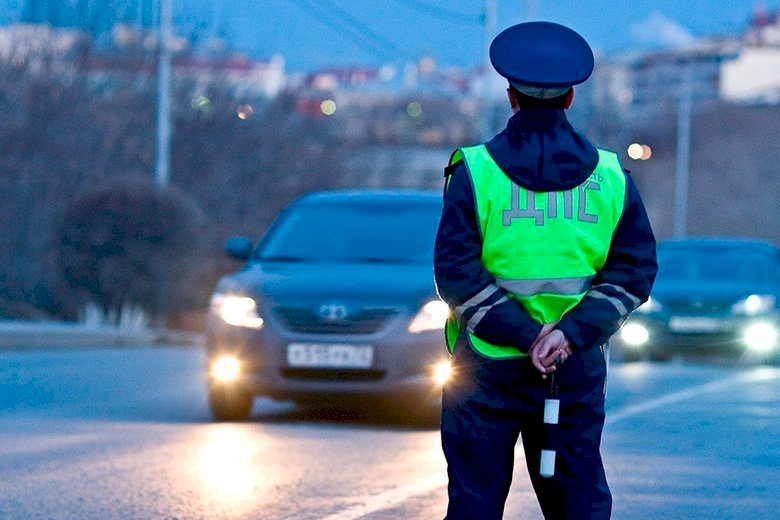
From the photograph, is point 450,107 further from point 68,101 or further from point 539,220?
point 539,220

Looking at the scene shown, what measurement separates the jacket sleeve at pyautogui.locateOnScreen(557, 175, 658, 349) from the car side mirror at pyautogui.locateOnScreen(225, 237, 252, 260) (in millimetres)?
8049

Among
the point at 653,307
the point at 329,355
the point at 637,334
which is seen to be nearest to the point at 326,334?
the point at 329,355

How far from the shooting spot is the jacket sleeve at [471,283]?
16.1 feet

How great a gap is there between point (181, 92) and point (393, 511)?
138 ft

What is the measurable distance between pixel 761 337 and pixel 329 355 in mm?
10397

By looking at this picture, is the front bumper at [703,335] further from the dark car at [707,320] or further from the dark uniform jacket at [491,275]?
the dark uniform jacket at [491,275]

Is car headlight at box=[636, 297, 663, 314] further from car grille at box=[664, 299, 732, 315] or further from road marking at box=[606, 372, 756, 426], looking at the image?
road marking at box=[606, 372, 756, 426]

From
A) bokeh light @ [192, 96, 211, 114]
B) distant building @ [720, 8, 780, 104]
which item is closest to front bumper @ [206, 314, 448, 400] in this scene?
bokeh light @ [192, 96, 211, 114]

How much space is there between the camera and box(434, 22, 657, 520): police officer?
495 cm

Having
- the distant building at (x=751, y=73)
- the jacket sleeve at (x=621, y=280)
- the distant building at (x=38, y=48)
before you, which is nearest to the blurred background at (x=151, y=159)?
the distant building at (x=38, y=48)

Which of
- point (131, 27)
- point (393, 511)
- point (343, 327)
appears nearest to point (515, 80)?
point (393, 511)

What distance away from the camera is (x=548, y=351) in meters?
4.87

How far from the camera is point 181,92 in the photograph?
49562 millimetres

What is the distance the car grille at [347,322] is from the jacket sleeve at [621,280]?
687 cm
